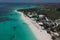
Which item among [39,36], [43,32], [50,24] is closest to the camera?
[39,36]

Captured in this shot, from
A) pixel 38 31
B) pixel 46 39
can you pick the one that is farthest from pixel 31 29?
pixel 46 39

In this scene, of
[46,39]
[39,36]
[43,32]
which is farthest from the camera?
[43,32]

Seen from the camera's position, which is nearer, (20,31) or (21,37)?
(21,37)

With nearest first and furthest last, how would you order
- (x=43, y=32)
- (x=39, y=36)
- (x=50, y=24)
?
(x=39, y=36), (x=43, y=32), (x=50, y=24)

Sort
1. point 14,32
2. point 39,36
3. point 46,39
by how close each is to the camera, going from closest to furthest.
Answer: point 46,39 < point 39,36 < point 14,32

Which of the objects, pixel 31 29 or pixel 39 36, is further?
pixel 31 29

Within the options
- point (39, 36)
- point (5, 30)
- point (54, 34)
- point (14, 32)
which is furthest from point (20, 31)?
point (54, 34)

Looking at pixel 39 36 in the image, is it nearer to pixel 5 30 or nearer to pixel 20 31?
pixel 20 31

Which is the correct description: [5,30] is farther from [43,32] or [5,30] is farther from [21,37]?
[43,32]
